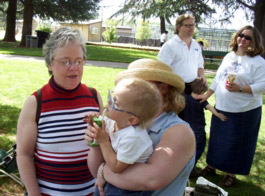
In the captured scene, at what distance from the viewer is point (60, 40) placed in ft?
6.56

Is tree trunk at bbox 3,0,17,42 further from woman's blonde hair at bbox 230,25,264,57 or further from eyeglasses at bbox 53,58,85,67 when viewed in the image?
eyeglasses at bbox 53,58,85,67

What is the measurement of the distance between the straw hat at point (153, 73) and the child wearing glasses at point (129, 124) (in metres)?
0.17

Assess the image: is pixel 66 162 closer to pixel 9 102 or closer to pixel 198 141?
pixel 198 141

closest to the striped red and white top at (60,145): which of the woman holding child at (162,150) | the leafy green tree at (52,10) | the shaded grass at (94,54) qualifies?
the woman holding child at (162,150)

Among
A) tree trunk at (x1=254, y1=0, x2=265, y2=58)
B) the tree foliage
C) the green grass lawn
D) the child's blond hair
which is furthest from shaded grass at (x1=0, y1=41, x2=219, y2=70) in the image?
the child's blond hair

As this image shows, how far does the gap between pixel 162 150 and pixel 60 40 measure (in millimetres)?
1060

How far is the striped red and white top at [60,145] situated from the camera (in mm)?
1987

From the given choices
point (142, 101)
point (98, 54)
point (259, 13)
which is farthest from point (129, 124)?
point (98, 54)

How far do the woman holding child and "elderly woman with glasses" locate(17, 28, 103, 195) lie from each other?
32cm

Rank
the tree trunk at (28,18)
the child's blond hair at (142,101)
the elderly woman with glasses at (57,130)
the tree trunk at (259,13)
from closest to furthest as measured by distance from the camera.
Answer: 1. the child's blond hair at (142,101)
2. the elderly woman with glasses at (57,130)
3. the tree trunk at (259,13)
4. the tree trunk at (28,18)

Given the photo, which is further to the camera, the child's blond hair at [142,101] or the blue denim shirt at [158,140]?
the blue denim shirt at [158,140]

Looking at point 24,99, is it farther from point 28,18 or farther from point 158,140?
point 28,18

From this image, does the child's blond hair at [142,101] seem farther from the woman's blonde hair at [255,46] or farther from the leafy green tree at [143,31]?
the leafy green tree at [143,31]

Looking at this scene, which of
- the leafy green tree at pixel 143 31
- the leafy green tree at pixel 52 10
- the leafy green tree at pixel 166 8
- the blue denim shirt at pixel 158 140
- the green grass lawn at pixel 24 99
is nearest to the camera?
the blue denim shirt at pixel 158 140
